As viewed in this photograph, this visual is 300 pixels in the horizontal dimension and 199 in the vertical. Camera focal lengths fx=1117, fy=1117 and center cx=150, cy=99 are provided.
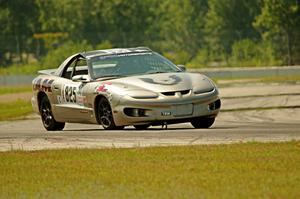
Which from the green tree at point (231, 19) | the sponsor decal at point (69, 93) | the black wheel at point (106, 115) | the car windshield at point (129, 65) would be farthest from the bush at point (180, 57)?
the black wheel at point (106, 115)

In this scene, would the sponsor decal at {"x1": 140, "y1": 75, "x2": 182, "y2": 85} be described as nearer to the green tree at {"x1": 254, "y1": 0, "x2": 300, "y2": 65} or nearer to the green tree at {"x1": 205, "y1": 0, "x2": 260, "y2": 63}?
the green tree at {"x1": 254, "y1": 0, "x2": 300, "y2": 65}

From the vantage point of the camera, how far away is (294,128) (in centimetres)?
1619

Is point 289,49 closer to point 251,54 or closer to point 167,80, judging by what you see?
point 251,54

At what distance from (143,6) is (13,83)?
21335 millimetres

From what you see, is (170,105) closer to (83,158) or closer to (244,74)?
(83,158)

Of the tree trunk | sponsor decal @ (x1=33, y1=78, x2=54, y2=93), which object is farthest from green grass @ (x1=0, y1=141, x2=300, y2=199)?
the tree trunk

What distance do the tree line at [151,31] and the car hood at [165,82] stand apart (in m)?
48.4

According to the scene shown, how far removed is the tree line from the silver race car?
46677mm

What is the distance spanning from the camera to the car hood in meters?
16.8

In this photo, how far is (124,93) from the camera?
17.0 m

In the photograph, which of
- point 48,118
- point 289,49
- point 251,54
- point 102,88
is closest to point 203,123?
point 102,88

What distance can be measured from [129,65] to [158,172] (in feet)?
22.6

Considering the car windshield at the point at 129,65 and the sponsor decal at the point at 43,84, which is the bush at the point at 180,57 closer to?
the sponsor decal at the point at 43,84

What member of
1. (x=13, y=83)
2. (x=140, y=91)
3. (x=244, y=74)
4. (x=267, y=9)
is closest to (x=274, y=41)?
(x=267, y=9)
